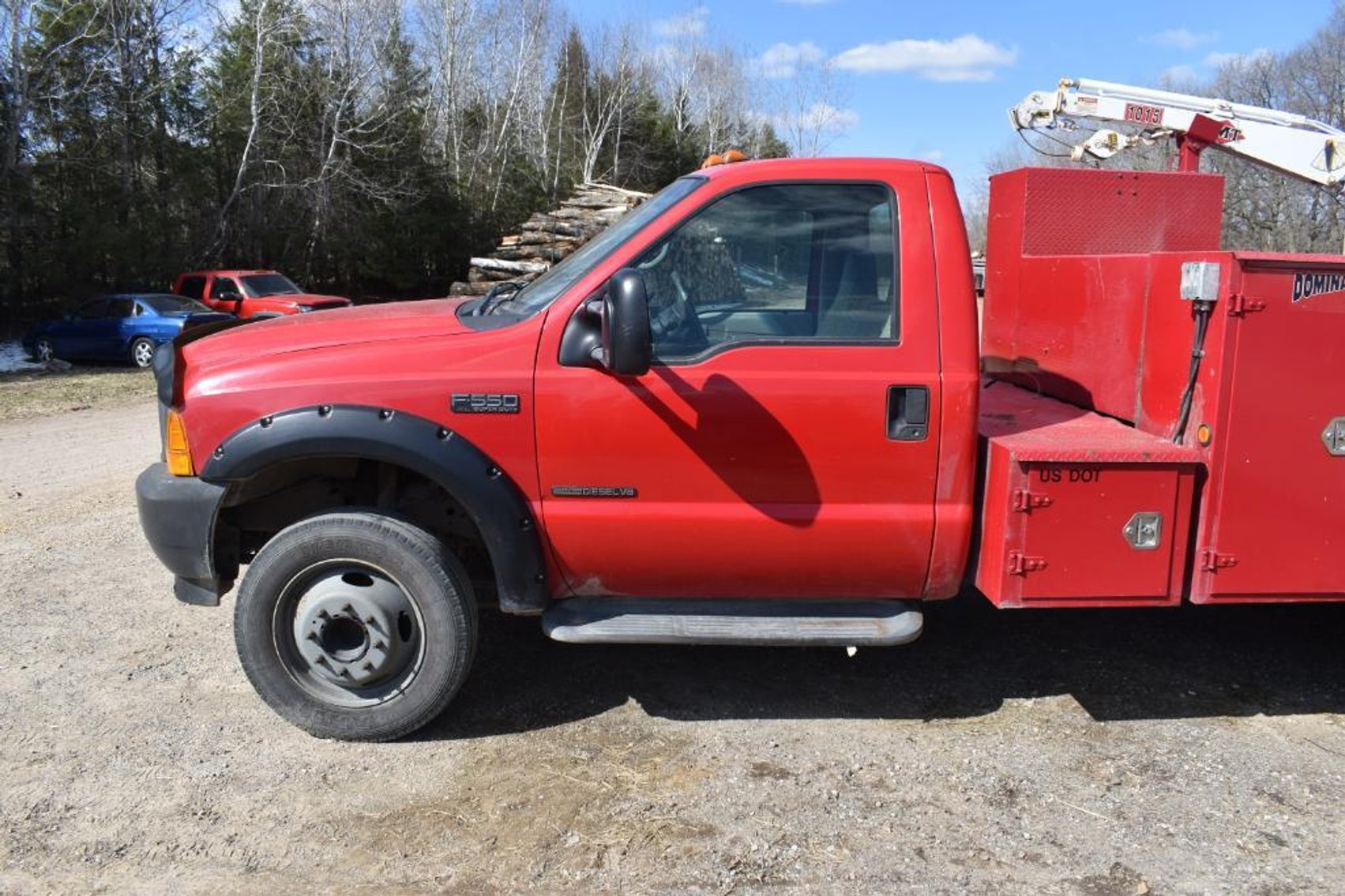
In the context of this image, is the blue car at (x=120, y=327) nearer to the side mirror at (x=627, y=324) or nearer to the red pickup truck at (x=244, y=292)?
the red pickup truck at (x=244, y=292)

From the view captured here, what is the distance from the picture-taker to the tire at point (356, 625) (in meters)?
3.80

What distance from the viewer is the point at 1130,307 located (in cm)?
404

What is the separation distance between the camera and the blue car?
63.8ft

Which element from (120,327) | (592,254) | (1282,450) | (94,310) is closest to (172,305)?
(120,327)

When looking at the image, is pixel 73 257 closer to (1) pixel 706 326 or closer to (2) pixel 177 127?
(2) pixel 177 127

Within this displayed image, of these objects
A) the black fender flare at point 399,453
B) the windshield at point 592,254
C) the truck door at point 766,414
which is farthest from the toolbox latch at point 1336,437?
the black fender flare at point 399,453

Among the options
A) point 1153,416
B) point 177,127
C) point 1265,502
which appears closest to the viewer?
point 1265,502

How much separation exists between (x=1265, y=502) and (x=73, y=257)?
1053 inches

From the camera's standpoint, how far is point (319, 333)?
3938 millimetres

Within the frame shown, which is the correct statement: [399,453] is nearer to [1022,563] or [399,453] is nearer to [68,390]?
[1022,563]

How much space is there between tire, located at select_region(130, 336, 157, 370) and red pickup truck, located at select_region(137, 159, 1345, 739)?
17.5m

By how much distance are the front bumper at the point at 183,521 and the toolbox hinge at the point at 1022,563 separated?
2.91m

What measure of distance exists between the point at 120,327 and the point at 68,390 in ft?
15.4

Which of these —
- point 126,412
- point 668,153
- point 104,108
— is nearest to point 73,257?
point 104,108
